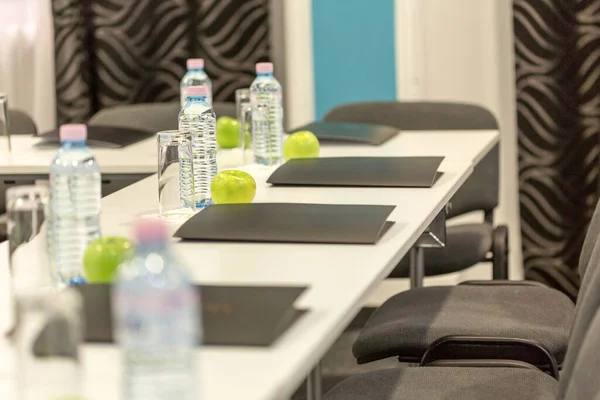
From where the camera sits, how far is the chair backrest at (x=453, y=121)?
340cm

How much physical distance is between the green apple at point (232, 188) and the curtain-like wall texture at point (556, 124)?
2099 millimetres

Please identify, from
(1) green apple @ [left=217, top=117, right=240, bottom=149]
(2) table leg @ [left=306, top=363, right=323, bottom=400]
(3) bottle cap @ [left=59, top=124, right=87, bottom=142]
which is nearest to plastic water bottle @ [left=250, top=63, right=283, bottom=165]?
(1) green apple @ [left=217, top=117, right=240, bottom=149]

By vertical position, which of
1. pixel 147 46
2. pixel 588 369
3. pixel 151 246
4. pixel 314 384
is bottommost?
pixel 314 384

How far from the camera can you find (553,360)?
207 centimetres

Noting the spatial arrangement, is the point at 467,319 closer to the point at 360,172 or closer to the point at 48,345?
the point at 360,172

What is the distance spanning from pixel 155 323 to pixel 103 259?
A: 20.3 inches

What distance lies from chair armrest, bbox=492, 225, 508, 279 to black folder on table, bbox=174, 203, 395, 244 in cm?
122

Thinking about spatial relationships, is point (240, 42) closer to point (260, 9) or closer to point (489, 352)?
point (260, 9)

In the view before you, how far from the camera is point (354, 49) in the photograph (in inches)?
167

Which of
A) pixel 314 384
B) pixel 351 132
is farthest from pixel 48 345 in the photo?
pixel 351 132

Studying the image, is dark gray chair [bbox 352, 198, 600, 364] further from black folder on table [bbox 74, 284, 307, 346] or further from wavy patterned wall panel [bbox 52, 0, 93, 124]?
wavy patterned wall panel [bbox 52, 0, 93, 124]

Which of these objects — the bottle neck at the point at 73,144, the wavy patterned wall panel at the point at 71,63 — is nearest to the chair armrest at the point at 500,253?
the bottle neck at the point at 73,144

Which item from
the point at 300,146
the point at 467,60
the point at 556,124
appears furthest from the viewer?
the point at 467,60

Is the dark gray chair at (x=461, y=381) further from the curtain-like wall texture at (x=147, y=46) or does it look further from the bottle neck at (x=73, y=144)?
the curtain-like wall texture at (x=147, y=46)
